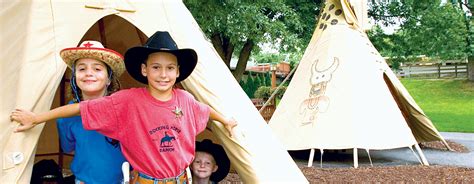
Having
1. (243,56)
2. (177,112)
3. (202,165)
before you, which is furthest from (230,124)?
(243,56)

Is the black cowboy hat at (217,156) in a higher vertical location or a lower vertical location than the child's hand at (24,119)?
lower

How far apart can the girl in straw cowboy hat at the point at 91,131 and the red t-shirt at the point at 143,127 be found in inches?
9.7

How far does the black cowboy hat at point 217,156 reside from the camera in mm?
4449

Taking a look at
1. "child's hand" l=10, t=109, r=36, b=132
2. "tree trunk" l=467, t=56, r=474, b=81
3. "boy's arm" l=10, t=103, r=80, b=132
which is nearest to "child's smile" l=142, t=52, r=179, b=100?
"boy's arm" l=10, t=103, r=80, b=132

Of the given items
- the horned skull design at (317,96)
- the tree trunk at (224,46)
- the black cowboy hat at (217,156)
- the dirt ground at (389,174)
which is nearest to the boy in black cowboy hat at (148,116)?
the black cowboy hat at (217,156)

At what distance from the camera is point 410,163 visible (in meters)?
8.68

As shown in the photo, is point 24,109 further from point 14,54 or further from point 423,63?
point 423,63

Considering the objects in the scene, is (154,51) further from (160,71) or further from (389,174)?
(389,174)

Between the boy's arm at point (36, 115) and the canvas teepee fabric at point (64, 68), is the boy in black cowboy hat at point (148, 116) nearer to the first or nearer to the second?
A: the boy's arm at point (36, 115)

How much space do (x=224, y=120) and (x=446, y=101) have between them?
2129cm

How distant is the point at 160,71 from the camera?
330 cm

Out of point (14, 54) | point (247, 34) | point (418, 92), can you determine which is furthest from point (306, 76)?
point (418, 92)

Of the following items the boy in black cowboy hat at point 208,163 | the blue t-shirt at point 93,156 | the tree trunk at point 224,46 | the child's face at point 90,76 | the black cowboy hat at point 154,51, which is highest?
the tree trunk at point 224,46

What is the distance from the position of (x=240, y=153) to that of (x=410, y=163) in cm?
532
